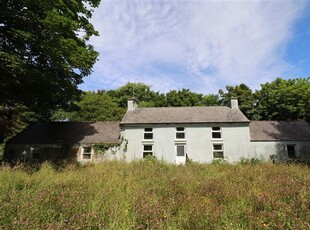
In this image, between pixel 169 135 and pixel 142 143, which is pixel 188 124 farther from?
pixel 142 143

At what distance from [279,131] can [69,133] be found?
24913 mm

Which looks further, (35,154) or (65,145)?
(35,154)

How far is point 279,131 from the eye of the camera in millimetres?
26812

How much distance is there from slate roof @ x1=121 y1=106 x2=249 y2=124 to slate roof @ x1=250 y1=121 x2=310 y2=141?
2.63 meters

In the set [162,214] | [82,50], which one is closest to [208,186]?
[162,214]

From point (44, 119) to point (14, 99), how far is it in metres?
13.5

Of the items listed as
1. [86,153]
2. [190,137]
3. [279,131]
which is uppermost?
[279,131]

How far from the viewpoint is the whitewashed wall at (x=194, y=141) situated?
990 inches

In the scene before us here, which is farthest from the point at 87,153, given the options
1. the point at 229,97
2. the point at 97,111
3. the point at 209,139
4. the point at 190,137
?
the point at 229,97

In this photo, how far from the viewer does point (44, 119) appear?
32.4 meters

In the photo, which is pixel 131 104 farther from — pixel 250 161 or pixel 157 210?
pixel 157 210

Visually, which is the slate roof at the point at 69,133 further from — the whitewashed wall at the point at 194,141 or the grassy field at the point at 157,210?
the grassy field at the point at 157,210

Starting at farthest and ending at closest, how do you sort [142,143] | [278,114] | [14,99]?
1. [278,114]
2. [142,143]
3. [14,99]

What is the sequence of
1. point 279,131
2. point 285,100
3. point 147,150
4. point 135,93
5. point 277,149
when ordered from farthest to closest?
1. point 135,93
2. point 285,100
3. point 279,131
4. point 147,150
5. point 277,149
